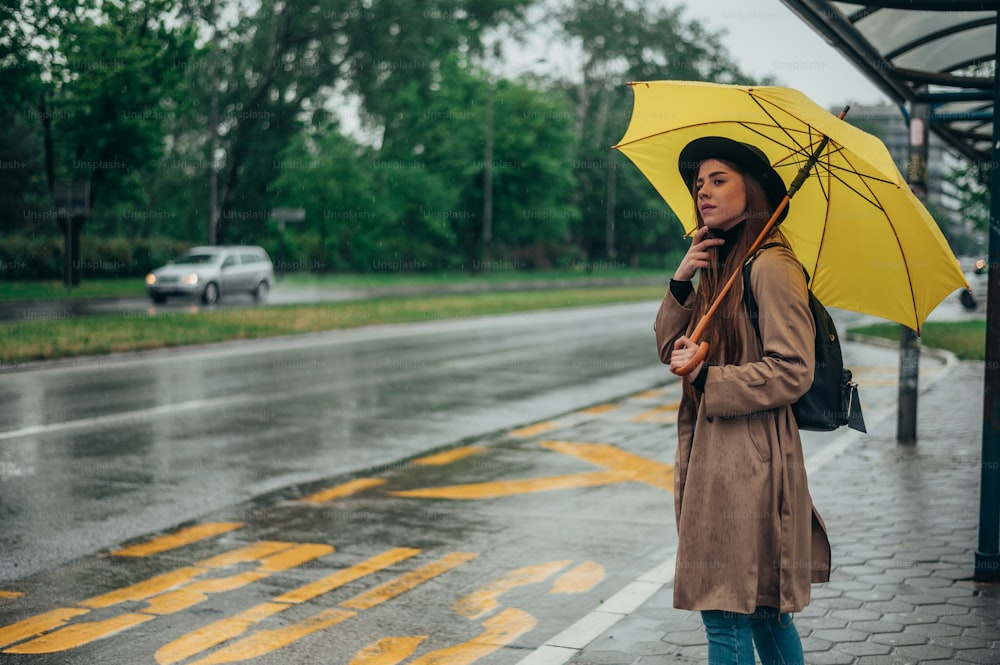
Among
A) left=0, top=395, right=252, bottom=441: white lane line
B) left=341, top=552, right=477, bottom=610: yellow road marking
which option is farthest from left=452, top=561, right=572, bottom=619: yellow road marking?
left=0, top=395, right=252, bottom=441: white lane line

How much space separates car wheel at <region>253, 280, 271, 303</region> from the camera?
32.6 m

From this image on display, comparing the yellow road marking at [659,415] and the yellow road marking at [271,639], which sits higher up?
the yellow road marking at [659,415]

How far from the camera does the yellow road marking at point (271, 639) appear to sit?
4.48 meters

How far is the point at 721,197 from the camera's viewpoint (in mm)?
3176

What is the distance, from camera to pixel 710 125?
3.32 m

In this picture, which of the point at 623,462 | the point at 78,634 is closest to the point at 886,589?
the point at 78,634

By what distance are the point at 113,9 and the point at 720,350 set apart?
33.6 meters

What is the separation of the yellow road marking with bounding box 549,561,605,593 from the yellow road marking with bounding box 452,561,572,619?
0.27 ft

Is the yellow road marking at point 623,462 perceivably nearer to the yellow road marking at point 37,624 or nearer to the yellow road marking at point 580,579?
the yellow road marking at point 580,579

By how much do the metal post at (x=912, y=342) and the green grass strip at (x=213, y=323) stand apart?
36.9ft

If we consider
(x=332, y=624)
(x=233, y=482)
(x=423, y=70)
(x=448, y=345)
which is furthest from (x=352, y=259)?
(x=332, y=624)

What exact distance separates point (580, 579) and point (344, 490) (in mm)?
2686

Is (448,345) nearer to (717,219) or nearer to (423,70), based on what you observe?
(717,219)

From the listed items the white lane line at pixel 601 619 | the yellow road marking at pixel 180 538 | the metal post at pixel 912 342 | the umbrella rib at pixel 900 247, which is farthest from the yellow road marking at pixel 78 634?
the metal post at pixel 912 342
